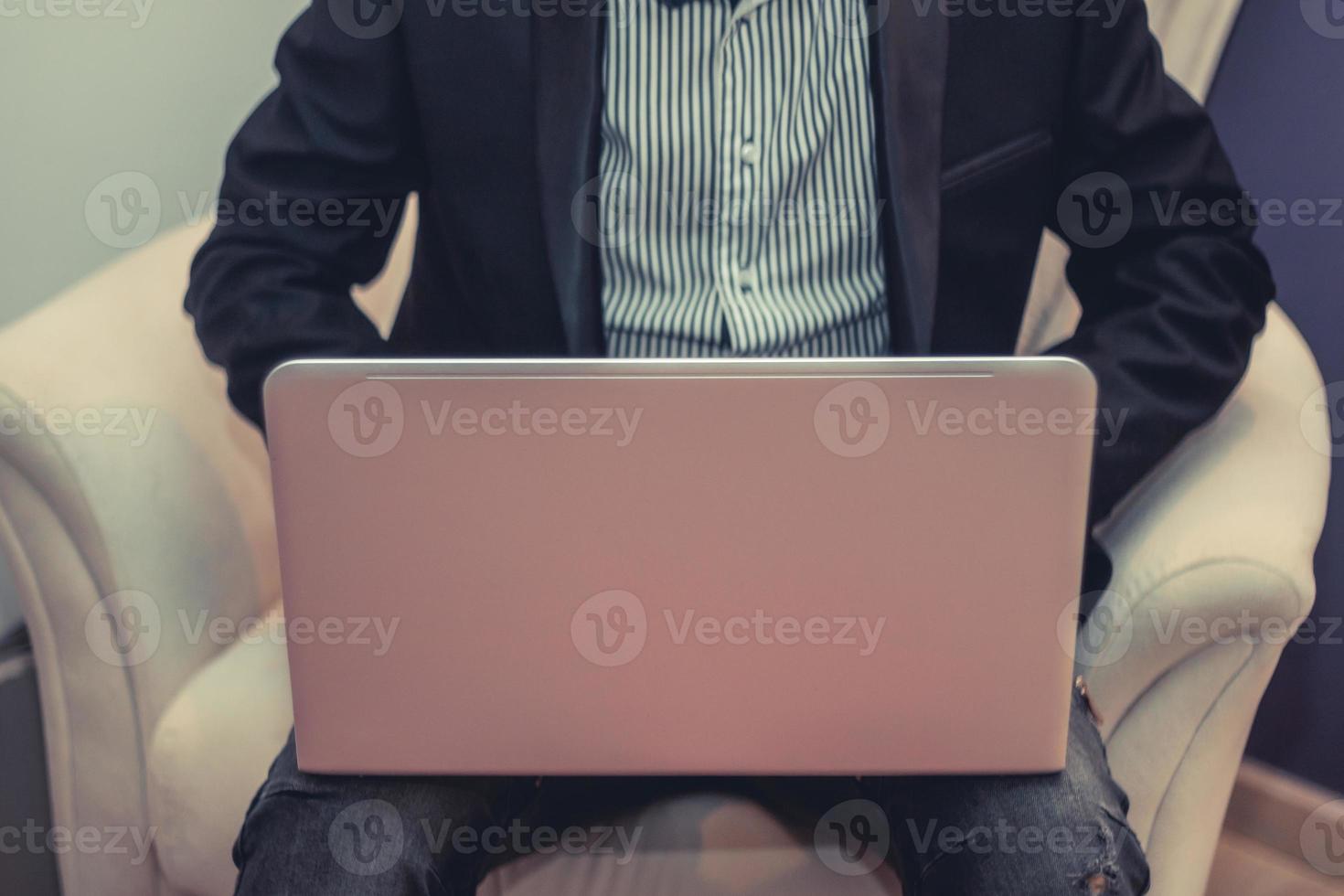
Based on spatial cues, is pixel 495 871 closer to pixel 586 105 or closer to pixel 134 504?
pixel 134 504

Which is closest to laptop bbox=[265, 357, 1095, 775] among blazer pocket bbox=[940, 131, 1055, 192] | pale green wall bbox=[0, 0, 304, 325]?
blazer pocket bbox=[940, 131, 1055, 192]

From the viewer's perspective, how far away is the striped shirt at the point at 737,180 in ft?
3.66

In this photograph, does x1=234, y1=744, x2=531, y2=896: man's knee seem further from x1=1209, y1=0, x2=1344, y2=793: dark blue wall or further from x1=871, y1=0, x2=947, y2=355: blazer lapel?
x1=1209, y1=0, x2=1344, y2=793: dark blue wall

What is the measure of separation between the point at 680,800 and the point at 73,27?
121 centimetres

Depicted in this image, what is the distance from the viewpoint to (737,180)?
1115 millimetres

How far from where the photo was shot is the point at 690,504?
2.09ft

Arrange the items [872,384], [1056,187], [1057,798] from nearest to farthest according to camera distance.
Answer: [872,384]
[1057,798]
[1056,187]

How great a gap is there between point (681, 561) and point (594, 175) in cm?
58

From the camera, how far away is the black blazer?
3.53 ft

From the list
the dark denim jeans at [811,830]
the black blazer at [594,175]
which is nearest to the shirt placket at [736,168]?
the black blazer at [594,175]

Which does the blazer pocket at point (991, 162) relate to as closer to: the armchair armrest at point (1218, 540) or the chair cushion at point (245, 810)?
the armchair armrest at point (1218, 540)

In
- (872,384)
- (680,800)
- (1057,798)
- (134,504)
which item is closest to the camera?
(872,384)

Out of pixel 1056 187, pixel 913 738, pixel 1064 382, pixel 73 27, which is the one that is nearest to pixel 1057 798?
pixel 913 738

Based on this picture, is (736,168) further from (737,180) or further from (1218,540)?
(1218,540)
